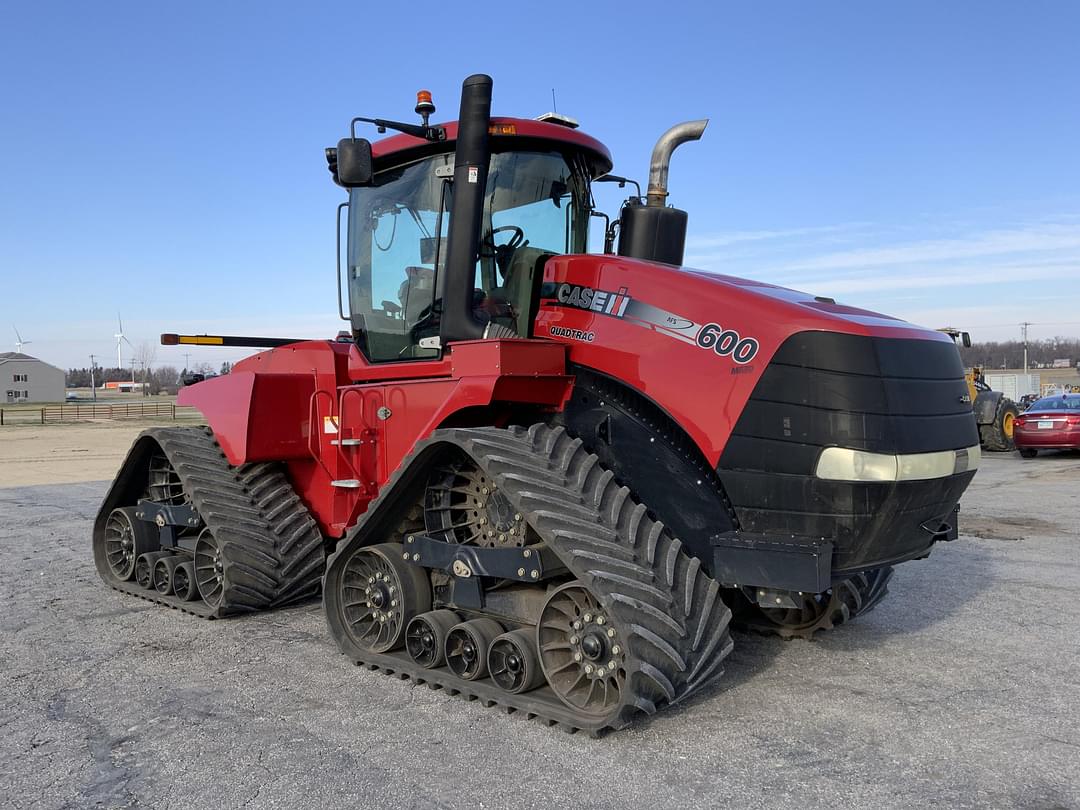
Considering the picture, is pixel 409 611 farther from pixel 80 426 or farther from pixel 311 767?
pixel 80 426

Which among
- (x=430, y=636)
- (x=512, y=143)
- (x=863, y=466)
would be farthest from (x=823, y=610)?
(x=512, y=143)

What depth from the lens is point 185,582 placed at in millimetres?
6508

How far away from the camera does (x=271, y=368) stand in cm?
691

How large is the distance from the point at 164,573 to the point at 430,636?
120 inches

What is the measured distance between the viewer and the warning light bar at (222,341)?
7184 millimetres

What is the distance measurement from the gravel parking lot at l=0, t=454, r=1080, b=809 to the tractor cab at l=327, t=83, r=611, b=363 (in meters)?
1.99

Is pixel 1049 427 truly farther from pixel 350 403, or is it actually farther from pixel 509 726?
pixel 509 726

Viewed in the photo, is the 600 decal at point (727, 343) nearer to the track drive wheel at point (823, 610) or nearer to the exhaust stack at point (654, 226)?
the exhaust stack at point (654, 226)

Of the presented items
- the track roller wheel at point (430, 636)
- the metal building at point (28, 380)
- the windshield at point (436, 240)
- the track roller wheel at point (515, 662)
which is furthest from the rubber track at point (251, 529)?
the metal building at point (28, 380)

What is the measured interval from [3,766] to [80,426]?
40828 mm

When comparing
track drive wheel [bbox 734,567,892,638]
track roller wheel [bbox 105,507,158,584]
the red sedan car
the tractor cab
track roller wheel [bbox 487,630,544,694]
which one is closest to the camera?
Answer: track roller wheel [bbox 487,630,544,694]

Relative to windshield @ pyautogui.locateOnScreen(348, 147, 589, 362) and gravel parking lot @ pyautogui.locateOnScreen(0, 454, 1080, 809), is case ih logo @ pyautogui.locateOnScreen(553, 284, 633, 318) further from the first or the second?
gravel parking lot @ pyautogui.locateOnScreen(0, 454, 1080, 809)

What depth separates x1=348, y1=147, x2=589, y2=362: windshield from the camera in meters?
5.06

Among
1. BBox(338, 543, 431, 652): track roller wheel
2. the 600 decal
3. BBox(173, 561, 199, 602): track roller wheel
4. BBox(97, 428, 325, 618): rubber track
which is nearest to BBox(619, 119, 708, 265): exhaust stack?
the 600 decal
